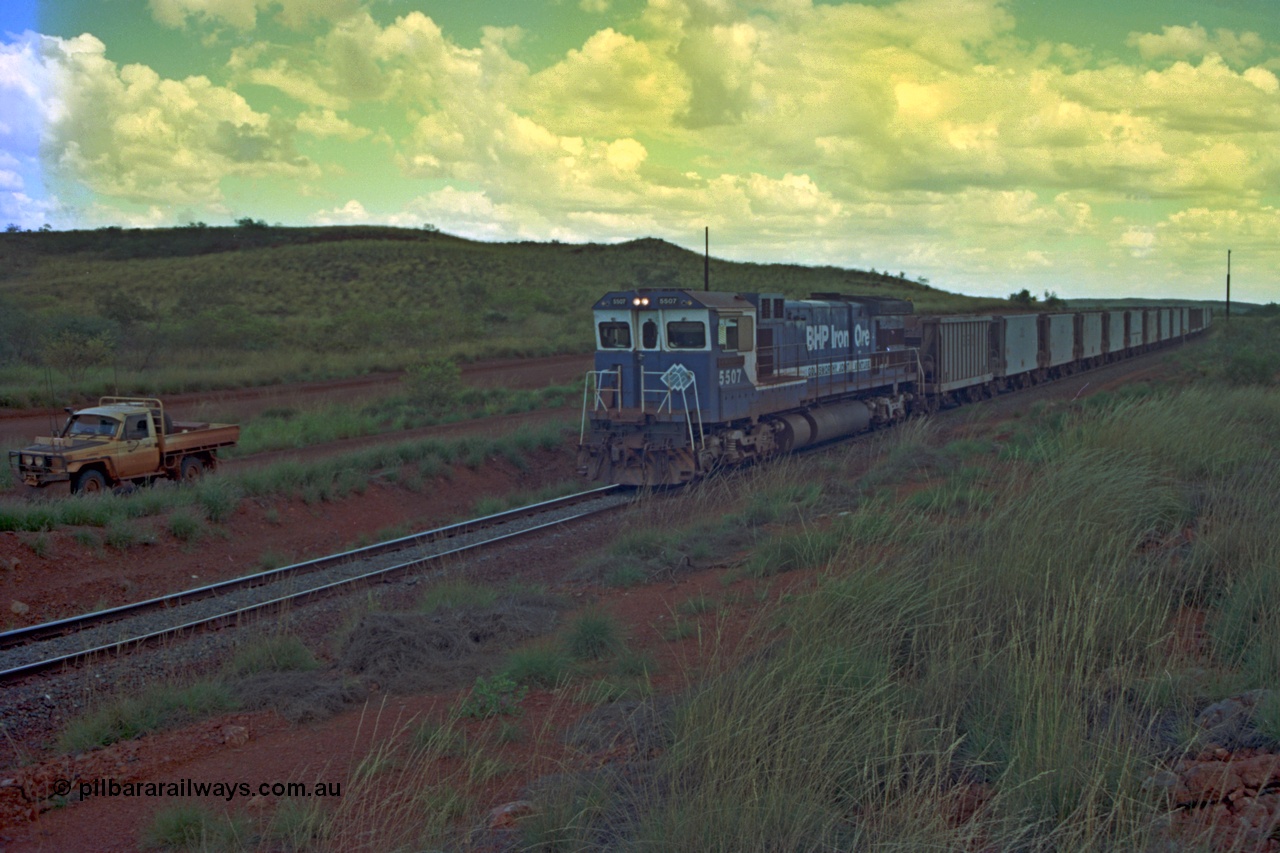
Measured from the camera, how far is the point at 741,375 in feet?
61.4

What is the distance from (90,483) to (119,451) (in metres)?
0.74

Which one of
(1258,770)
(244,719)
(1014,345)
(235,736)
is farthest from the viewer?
(1014,345)

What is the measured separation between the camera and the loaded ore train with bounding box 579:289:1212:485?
59.1 feet

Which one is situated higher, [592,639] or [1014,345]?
[1014,345]

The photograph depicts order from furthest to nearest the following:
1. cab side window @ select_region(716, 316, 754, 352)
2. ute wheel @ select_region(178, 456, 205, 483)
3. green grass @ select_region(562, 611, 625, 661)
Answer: ute wheel @ select_region(178, 456, 205, 483), cab side window @ select_region(716, 316, 754, 352), green grass @ select_region(562, 611, 625, 661)

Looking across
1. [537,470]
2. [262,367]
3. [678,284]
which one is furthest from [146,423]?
[678,284]

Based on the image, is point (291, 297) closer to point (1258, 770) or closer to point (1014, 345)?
point (1014, 345)

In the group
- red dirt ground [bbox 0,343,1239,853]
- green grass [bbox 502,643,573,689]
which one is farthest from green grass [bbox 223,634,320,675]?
green grass [bbox 502,643,573,689]

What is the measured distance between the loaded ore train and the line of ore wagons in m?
0.09

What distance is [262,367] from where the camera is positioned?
128 feet

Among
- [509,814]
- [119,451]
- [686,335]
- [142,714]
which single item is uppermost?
[686,335]

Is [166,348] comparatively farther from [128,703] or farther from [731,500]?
[128,703]

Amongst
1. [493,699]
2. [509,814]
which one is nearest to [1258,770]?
[509,814]

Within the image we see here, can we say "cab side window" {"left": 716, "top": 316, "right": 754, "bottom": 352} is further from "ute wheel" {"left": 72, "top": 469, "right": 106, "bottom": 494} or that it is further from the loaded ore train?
"ute wheel" {"left": 72, "top": 469, "right": 106, "bottom": 494}
